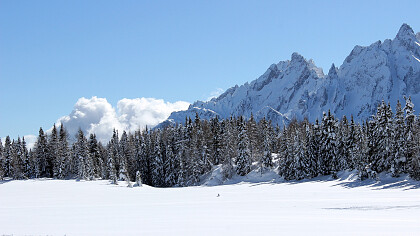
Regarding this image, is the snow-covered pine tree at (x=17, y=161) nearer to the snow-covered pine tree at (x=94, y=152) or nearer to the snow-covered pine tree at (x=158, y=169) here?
the snow-covered pine tree at (x=94, y=152)

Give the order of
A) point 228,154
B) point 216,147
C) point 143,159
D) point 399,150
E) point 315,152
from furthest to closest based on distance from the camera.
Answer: point 143,159
point 216,147
point 228,154
point 315,152
point 399,150

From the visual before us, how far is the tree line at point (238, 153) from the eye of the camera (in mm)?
50719

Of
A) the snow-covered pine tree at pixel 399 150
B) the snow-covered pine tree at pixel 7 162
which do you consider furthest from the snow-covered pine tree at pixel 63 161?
the snow-covered pine tree at pixel 399 150

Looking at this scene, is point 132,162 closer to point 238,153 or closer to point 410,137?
point 238,153

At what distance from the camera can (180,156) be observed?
80.4 meters

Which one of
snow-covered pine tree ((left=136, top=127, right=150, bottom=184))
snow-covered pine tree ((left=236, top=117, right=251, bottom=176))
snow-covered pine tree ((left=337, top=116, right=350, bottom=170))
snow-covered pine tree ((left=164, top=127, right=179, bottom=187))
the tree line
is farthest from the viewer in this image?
snow-covered pine tree ((left=136, top=127, right=150, bottom=184))

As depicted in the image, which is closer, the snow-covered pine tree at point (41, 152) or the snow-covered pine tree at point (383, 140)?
the snow-covered pine tree at point (383, 140)

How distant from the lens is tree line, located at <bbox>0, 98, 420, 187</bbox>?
50719mm

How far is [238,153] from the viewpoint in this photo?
77.9 m

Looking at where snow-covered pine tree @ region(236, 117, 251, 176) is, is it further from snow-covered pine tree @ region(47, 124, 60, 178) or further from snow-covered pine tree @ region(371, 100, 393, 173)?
snow-covered pine tree @ region(47, 124, 60, 178)

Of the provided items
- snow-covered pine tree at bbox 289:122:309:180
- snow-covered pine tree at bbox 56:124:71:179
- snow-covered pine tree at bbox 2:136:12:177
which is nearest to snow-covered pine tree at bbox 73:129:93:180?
snow-covered pine tree at bbox 56:124:71:179

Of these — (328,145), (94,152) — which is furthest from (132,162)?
(328,145)

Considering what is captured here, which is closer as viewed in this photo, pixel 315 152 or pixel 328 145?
pixel 328 145

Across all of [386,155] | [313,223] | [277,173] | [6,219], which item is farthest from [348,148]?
[6,219]
